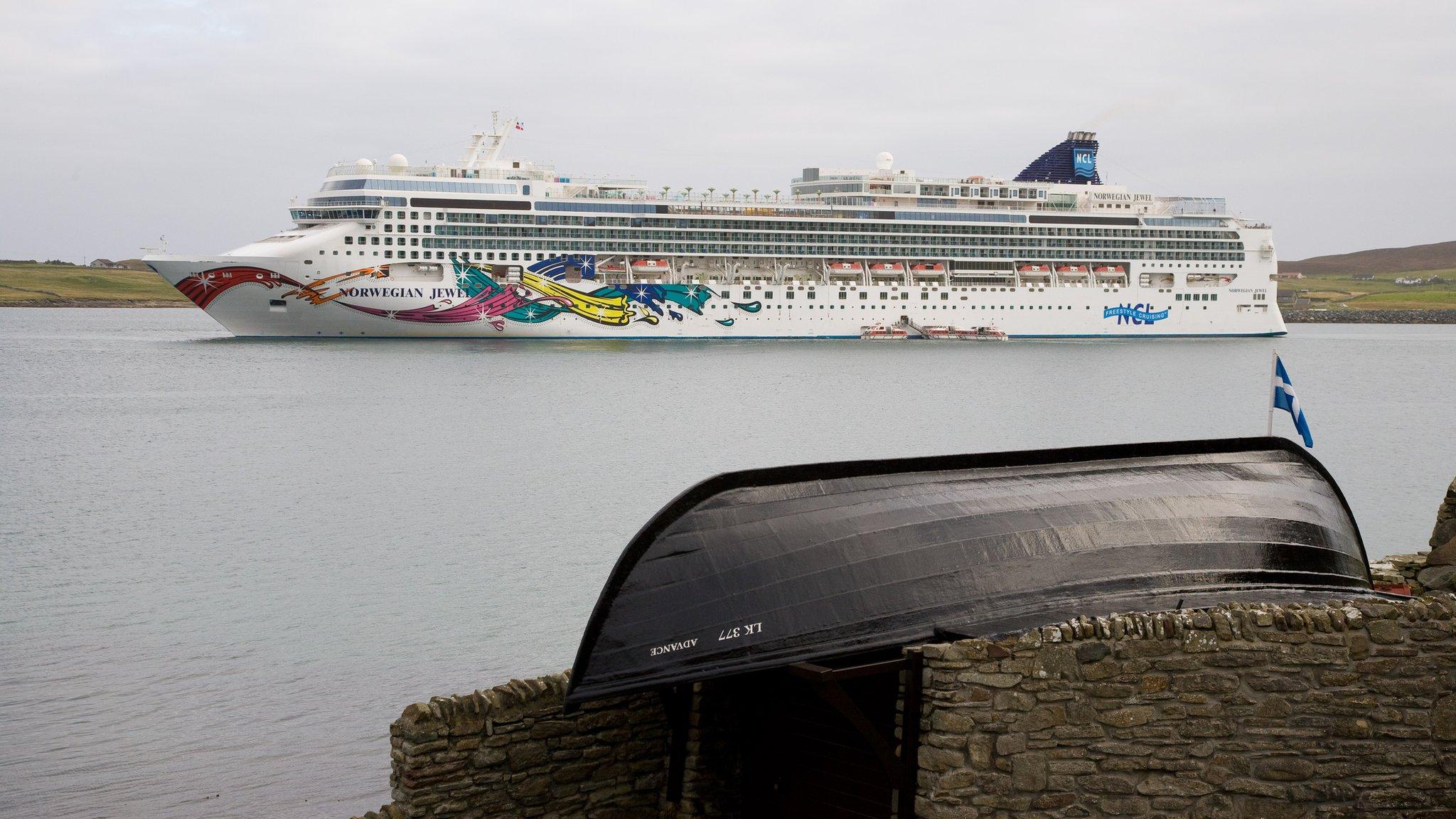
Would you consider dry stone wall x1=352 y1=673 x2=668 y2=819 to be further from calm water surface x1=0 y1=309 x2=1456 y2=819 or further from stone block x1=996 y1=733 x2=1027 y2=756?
stone block x1=996 y1=733 x2=1027 y2=756

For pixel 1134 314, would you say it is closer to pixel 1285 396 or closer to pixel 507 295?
pixel 507 295

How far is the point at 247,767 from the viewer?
10.6 meters

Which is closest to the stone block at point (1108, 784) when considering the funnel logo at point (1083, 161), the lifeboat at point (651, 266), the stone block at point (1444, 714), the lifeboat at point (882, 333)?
Answer: the stone block at point (1444, 714)

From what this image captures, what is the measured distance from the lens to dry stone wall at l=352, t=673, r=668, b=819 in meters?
7.72

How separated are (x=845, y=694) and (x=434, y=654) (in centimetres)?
752

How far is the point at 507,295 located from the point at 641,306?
7.44 m

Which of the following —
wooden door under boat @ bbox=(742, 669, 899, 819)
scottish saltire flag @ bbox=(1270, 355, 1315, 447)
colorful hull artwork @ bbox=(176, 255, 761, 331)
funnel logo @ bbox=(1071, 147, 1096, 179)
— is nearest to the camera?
wooden door under boat @ bbox=(742, 669, 899, 819)

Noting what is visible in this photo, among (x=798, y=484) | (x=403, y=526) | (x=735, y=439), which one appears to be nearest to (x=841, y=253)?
(x=735, y=439)

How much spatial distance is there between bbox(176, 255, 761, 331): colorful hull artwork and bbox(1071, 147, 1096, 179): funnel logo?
89.7ft

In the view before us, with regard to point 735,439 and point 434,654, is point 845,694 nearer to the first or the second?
point 434,654

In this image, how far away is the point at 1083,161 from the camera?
88.0 metres

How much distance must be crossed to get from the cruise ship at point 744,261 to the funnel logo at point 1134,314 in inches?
5.1

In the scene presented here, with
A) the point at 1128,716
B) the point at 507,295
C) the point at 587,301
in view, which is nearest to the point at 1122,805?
the point at 1128,716

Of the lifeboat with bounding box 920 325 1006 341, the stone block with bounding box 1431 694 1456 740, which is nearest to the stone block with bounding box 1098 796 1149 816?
the stone block with bounding box 1431 694 1456 740
